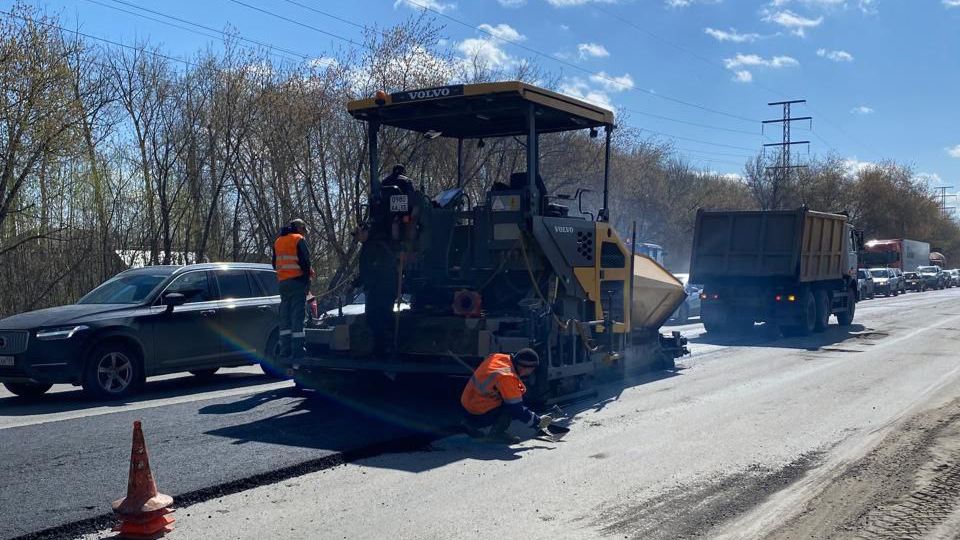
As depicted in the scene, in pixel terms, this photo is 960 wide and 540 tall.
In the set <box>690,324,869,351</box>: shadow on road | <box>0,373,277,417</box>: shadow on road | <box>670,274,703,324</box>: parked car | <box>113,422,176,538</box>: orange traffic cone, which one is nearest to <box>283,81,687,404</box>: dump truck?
<box>0,373,277,417</box>: shadow on road

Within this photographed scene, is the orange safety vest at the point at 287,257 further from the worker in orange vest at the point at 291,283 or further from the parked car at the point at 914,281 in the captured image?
the parked car at the point at 914,281

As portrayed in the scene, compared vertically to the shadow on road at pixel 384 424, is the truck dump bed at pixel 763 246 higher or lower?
higher

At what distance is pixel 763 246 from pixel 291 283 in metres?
13.0

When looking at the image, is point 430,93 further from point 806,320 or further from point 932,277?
point 932,277

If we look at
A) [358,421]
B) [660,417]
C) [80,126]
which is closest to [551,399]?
[660,417]

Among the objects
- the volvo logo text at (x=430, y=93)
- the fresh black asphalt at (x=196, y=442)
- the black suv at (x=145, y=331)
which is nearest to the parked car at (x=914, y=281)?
the black suv at (x=145, y=331)

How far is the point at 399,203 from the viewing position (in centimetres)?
935

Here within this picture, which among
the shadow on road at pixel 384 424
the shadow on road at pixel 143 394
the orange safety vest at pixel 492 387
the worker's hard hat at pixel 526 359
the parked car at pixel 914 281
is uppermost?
the parked car at pixel 914 281

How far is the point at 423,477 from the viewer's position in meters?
6.62

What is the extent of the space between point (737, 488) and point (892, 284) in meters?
43.7

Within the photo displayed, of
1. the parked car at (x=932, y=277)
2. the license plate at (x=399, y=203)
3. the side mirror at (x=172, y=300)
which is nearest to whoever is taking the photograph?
the license plate at (x=399, y=203)

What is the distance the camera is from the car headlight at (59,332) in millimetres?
9609

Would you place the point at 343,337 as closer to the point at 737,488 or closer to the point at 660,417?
the point at 660,417

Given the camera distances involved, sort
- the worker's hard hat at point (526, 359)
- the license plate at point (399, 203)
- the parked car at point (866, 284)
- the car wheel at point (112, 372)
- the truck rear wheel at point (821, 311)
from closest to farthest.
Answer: the worker's hard hat at point (526, 359), the license plate at point (399, 203), the car wheel at point (112, 372), the truck rear wheel at point (821, 311), the parked car at point (866, 284)
